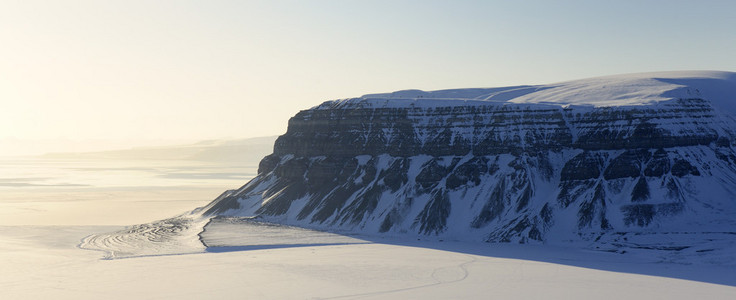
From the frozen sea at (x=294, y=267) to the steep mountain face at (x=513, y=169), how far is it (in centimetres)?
551

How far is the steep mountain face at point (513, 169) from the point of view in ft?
260

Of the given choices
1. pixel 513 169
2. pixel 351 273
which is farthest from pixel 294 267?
pixel 513 169

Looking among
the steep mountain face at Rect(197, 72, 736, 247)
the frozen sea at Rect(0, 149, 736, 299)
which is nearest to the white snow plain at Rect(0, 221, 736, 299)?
the frozen sea at Rect(0, 149, 736, 299)

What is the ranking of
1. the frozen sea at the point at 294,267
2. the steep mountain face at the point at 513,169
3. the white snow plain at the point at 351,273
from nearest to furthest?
the white snow plain at the point at 351,273, the frozen sea at the point at 294,267, the steep mountain face at the point at 513,169

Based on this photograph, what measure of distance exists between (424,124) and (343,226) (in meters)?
17.7

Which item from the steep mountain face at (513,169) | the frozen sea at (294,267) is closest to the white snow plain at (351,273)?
the frozen sea at (294,267)

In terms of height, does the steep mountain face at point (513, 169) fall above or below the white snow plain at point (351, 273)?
above

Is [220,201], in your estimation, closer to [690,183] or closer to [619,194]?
[619,194]

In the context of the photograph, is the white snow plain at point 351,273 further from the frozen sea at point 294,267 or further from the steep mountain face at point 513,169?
the steep mountain face at point 513,169

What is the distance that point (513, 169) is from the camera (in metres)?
86.4

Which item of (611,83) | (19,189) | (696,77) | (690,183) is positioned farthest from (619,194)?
(19,189)

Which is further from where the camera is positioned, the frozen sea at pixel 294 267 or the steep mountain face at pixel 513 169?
the steep mountain face at pixel 513 169

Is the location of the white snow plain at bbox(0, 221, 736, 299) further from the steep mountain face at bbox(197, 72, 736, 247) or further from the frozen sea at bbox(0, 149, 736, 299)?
the steep mountain face at bbox(197, 72, 736, 247)

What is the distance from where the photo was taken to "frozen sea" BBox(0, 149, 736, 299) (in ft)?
169
